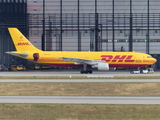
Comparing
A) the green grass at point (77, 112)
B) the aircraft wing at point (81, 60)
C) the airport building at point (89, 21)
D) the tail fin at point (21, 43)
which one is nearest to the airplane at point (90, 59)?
the aircraft wing at point (81, 60)

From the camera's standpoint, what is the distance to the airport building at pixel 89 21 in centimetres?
7206

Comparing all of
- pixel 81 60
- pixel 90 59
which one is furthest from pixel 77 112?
pixel 90 59

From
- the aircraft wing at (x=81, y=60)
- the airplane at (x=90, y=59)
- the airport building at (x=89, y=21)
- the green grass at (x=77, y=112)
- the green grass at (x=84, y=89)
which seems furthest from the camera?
the airport building at (x=89, y=21)

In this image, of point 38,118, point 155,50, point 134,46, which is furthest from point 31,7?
point 38,118

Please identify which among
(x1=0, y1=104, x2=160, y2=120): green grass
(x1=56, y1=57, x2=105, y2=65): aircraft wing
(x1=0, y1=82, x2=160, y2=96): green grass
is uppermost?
(x1=56, y1=57, x2=105, y2=65): aircraft wing

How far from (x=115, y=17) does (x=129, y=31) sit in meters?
4.84

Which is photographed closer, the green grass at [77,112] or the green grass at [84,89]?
the green grass at [77,112]

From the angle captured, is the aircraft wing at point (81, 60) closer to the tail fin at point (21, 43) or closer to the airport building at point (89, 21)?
the tail fin at point (21, 43)

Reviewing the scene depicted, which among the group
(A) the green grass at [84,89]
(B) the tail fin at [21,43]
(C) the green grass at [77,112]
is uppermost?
(B) the tail fin at [21,43]

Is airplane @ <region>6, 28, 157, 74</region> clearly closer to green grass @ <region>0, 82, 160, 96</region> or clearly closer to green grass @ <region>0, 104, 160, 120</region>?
green grass @ <region>0, 82, 160, 96</region>

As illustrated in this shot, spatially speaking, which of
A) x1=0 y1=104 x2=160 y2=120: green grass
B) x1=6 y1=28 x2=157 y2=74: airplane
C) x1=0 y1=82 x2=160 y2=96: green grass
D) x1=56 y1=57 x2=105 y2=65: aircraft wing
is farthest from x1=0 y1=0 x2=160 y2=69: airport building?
x1=0 y1=104 x2=160 y2=120: green grass

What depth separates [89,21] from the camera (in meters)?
72.2

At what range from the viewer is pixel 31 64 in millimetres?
76375

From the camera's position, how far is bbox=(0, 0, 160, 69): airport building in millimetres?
72062
